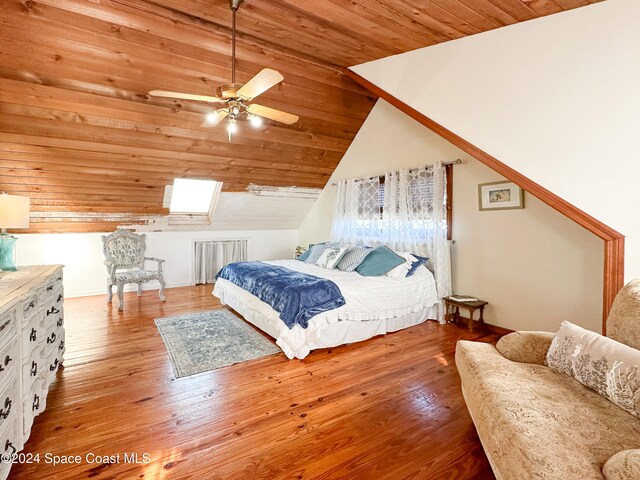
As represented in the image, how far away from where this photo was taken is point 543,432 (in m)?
1.20

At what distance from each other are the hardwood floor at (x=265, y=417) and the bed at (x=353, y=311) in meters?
0.16

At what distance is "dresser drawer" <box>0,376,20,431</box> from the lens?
136 centimetres

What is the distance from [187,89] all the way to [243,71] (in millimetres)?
616

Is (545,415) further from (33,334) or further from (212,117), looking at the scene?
(212,117)

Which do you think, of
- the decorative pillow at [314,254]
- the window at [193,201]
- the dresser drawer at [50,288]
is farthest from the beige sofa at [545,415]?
the window at [193,201]

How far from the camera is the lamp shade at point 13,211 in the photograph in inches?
84.9

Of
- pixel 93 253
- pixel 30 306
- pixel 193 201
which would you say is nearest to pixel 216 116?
pixel 30 306

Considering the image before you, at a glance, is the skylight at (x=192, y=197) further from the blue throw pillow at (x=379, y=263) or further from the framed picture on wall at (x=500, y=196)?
the framed picture on wall at (x=500, y=196)

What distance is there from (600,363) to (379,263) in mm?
2497

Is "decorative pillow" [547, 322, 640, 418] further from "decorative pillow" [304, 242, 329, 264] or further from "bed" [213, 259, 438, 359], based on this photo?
"decorative pillow" [304, 242, 329, 264]

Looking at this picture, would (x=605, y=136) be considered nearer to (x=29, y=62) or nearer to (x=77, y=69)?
(x=77, y=69)

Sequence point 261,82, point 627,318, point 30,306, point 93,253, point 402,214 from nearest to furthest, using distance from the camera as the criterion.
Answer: point 627,318 < point 30,306 < point 261,82 < point 402,214 < point 93,253

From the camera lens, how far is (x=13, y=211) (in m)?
2.20

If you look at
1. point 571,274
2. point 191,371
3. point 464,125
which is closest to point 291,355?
point 191,371
